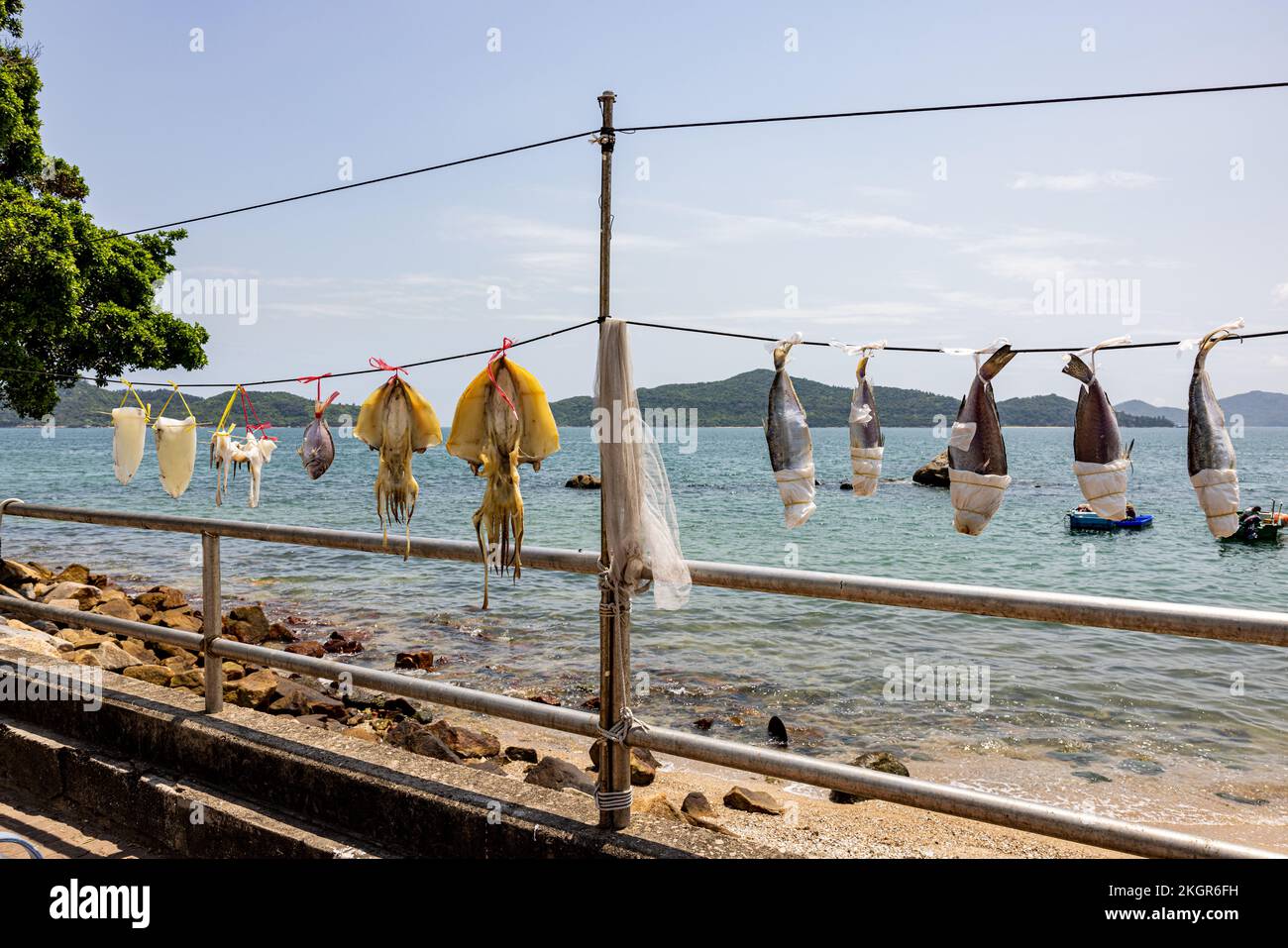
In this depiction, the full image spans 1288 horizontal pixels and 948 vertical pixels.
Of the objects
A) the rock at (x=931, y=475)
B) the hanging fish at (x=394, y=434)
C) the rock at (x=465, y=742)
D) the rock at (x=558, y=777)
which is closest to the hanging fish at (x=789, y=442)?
the hanging fish at (x=394, y=434)

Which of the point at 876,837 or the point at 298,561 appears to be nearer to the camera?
the point at 876,837

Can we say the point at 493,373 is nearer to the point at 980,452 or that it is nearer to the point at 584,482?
the point at 980,452

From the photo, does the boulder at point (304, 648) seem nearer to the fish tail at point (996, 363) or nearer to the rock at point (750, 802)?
the rock at point (750, 802)

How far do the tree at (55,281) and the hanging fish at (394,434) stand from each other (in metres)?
10.5

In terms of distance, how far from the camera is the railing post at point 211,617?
4.24m

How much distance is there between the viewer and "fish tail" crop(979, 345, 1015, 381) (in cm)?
293

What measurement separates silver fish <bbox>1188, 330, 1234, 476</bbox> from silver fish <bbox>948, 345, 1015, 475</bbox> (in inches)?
21.7

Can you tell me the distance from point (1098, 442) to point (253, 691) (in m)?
7.79
